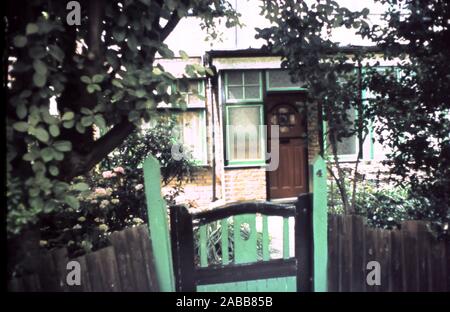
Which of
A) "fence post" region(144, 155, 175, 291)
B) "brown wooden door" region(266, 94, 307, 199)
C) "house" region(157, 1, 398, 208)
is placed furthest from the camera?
"brown wooden door" region(266, 94, 307, 199)

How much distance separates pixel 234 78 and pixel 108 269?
580 cm

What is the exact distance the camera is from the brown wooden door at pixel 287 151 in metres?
7.84

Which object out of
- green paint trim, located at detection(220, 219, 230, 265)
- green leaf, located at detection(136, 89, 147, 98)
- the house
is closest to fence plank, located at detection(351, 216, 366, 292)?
green paint trim, located at detection(220, 219, 230, 265)

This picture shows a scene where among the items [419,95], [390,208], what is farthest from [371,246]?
[419,95]

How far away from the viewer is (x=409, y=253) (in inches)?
109

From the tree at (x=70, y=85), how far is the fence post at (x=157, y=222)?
0.31 metres

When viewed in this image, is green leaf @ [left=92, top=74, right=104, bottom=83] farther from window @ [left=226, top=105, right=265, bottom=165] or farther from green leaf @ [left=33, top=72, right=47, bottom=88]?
window @ [left=226, top=105, right=265, bottom=165]

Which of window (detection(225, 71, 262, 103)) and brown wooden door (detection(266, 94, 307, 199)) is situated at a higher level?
window (detection(225, 71, 262, 103))

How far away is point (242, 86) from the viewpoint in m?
7.77

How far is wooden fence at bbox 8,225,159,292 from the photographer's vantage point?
2.21m

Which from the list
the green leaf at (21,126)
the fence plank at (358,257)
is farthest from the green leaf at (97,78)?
the fence plank at (358,257)

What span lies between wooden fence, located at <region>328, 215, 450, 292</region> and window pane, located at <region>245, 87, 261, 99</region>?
5276 millimetres

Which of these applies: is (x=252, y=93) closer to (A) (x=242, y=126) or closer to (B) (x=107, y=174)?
(A) (x=242, y=126)
